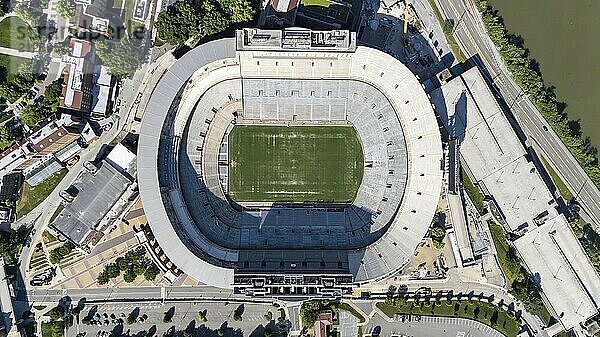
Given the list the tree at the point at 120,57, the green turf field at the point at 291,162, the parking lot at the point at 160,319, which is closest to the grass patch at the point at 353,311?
the parking lot at the point at 160,319

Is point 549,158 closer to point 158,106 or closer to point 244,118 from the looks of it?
point 244,118

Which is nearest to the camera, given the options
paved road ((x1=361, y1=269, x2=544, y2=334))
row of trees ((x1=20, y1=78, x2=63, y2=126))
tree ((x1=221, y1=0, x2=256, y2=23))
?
row of trees ((x1=20, y1=78, x2=63, y2=126))

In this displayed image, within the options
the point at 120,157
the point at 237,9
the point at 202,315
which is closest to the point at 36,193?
the point at 120,157

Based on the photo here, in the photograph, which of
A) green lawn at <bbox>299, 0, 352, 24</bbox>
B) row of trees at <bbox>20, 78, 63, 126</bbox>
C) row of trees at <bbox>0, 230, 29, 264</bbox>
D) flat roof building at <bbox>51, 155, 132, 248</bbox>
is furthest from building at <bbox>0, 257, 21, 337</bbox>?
green lawn at <bbox>299, 0, 352, 24</bbox>

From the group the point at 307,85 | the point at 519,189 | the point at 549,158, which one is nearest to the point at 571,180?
the point at 549,158

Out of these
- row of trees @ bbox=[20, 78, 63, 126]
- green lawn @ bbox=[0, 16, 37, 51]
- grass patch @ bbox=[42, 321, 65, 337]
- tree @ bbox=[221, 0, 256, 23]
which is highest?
green lawn @ bbox=[0, 16, 37, 51]

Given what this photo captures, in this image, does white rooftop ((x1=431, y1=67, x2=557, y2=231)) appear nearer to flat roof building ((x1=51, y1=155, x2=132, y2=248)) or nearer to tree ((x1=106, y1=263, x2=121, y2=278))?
flat roof building ((x1=51, y1=155, x2=132, y2=248))

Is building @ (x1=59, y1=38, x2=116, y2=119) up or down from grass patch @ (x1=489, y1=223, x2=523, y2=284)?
up

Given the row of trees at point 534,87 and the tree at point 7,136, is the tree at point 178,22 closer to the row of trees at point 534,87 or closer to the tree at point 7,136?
the tree at point 7,136
